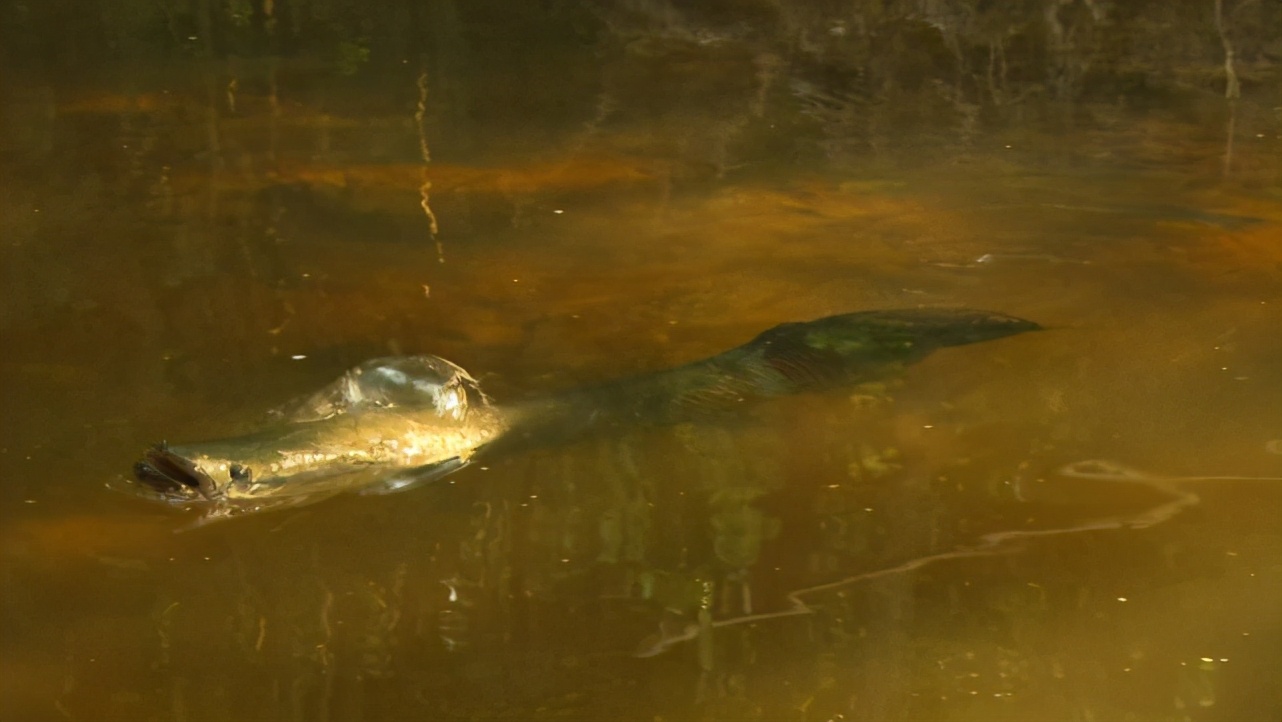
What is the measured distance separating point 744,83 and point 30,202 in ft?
10.2

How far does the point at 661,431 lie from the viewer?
2834 millimetres

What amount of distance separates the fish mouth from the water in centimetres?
5

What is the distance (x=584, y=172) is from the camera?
15.4 feet

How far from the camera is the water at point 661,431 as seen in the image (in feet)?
6.77

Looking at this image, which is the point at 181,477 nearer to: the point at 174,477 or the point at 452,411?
the point at 174,477

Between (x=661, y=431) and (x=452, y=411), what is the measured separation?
0.44 metres

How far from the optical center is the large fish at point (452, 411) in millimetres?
2525

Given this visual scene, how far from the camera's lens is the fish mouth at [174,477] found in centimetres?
248

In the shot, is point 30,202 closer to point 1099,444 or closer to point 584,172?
point 584,172

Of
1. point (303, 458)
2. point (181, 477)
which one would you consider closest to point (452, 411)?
point (303, 458)

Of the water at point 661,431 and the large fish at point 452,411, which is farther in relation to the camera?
the large fish at point 452,411

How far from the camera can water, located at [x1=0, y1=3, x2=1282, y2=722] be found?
206 cm

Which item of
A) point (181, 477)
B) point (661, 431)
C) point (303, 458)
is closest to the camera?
point (181, 477)

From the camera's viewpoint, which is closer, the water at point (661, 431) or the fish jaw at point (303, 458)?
the water at point (661, 431)
